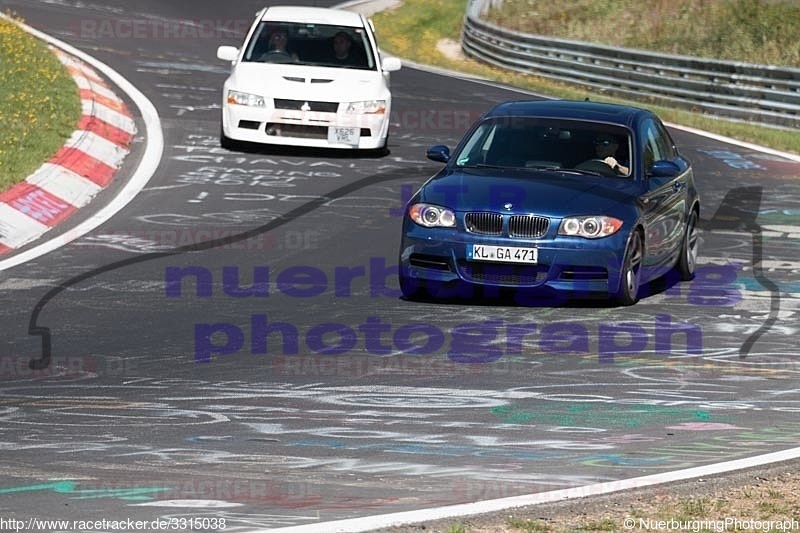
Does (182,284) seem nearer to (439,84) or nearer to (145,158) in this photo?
(145,158)

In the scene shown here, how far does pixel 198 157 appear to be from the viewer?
19.0 meters

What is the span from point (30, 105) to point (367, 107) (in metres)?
4.31

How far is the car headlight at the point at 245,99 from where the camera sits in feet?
62.5

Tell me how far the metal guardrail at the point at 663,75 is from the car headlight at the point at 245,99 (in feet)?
34.7

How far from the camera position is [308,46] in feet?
65.5

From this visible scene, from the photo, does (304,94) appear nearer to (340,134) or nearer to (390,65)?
(340,134)

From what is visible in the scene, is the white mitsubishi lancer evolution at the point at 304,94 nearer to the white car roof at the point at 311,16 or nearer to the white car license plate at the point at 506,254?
the white car roof at the point at 311,16

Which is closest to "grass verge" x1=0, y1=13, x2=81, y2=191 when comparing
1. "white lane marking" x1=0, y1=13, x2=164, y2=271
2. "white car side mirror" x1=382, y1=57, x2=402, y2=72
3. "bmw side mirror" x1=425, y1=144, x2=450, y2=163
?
"white lane marking" x1=0, y1=13, x2=164, y2=271

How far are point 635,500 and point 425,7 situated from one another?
38.5 m

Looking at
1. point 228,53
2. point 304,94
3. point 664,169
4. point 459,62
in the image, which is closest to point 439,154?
point 664,169

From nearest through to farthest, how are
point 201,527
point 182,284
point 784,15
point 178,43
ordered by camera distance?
point 201,527
point 182,284
point 178,43
point 784,15

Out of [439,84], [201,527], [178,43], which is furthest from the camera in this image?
[178,43]

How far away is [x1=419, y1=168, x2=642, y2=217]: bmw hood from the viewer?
1170 cm

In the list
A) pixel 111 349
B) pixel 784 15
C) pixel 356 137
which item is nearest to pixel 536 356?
pixel 111 349
